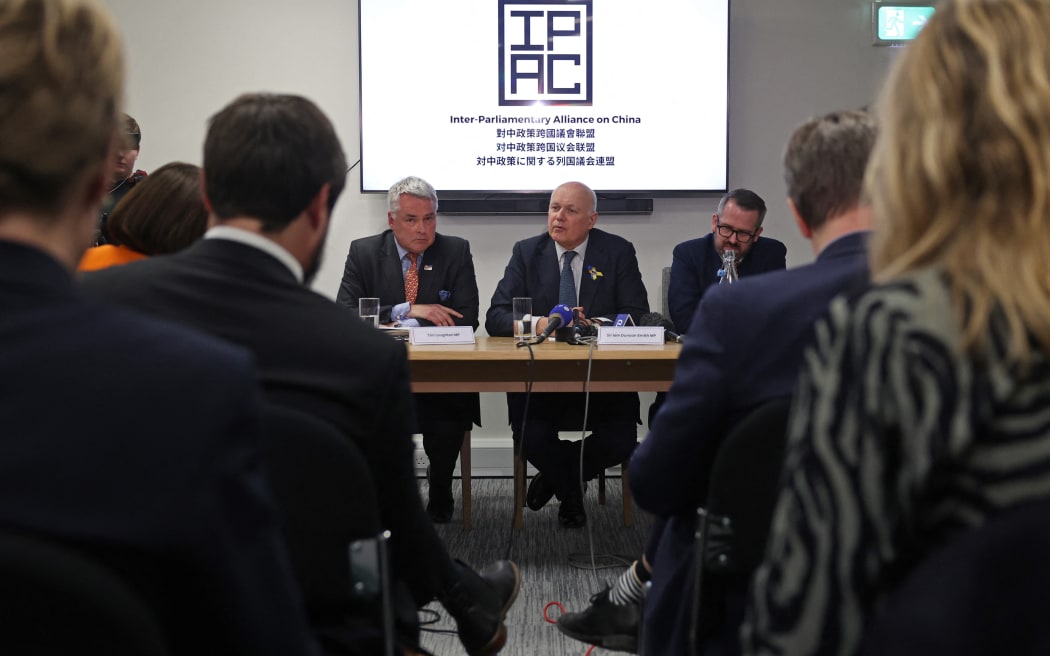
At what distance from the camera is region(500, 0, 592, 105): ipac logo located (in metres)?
4.92

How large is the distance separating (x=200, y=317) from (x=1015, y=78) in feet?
3.12

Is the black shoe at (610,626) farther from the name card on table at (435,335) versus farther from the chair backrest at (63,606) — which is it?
the chair backrest at (63,606)

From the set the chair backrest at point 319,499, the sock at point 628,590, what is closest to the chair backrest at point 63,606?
the chair backrest at point 319,499

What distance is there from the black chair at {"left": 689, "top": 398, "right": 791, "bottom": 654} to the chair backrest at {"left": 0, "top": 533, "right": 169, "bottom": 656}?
2.97 ft

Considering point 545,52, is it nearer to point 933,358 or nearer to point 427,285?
point 427,285

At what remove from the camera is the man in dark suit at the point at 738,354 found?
4.65 feet

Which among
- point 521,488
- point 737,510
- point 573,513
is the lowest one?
point 573,513

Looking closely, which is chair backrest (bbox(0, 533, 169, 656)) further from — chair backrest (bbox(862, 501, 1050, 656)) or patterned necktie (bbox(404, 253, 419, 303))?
patterned necktie (bbox(404, 253, 419, 303))

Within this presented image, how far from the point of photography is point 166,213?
78.1 inches

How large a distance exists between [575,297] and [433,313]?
2.68 ft

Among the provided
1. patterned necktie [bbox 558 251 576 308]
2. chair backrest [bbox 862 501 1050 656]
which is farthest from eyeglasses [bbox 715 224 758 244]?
chair backrest [bbox 862 501 1050 656]

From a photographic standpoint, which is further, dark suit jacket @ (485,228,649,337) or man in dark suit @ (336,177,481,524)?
dark suit jacket @ (485,228,649,337)

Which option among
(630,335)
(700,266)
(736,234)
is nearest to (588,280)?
(700,266)

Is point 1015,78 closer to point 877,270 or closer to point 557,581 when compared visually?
point 877,270
